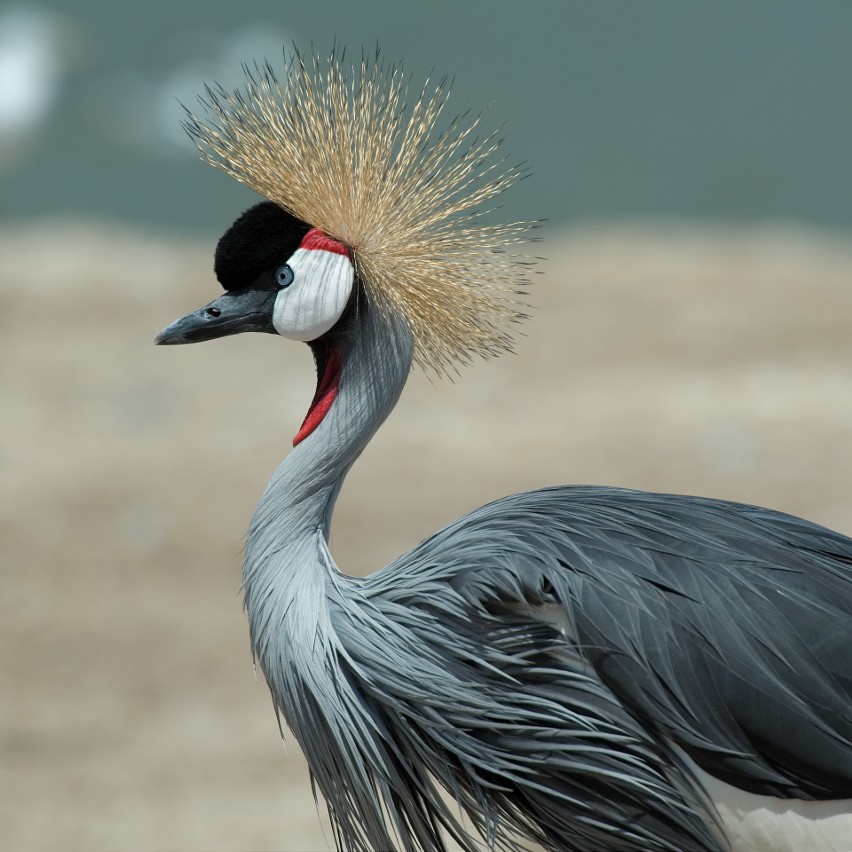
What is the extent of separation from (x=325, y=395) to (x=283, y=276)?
16cm

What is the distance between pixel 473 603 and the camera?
1549mm

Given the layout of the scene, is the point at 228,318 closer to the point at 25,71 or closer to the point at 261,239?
the point at 261,239

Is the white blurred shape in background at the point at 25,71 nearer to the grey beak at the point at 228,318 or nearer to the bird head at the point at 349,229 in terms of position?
the bird head at the point at 349,229

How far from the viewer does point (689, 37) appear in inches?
267

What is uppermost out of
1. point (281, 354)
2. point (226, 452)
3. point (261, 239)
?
point (261, 239)

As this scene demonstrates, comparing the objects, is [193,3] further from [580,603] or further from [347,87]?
[580,603]

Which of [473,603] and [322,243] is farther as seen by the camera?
[322,243]

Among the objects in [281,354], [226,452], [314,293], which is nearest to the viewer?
[314,293]

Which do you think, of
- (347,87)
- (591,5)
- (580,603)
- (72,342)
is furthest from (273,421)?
(591,5)

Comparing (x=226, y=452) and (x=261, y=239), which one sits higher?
(x=261, y=239)

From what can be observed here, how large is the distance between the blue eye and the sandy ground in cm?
132

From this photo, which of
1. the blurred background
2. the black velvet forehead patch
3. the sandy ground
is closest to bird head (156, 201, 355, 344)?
the black velvet forehead patch

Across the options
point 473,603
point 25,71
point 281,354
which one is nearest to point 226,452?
point 281,354

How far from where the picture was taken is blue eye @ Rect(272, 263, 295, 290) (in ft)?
5.49
